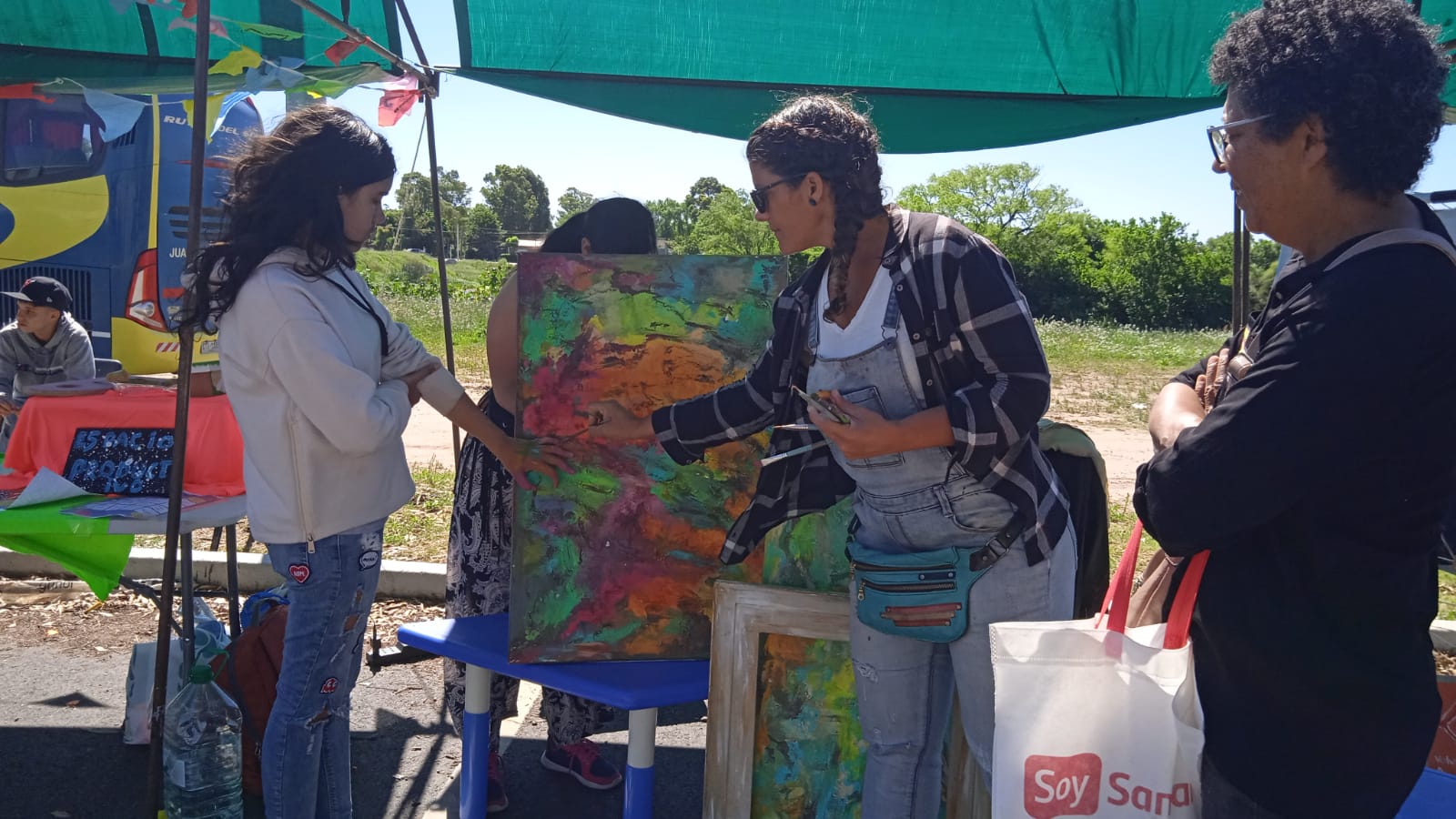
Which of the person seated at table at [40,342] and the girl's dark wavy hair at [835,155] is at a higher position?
the girl's dark wavy hair at [835,155]

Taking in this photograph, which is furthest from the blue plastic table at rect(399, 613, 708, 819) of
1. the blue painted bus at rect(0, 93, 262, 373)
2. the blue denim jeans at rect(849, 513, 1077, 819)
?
the blue painted bus at rect(0, 93, 262, 373)

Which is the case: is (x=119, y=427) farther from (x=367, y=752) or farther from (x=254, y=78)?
(x=367, y=752)

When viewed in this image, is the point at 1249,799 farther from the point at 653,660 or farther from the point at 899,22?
the point at 899,22

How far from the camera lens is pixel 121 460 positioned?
130 inches

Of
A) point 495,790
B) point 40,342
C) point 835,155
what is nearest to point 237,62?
point 835,155

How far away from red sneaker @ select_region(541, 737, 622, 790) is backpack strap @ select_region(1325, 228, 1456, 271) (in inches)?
105

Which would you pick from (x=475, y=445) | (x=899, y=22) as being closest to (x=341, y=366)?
(x=475, y=445)

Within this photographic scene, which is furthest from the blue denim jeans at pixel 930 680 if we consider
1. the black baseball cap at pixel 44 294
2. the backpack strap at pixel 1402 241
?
the black baseball cap at pixel 44 294

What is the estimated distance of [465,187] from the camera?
3088 inches

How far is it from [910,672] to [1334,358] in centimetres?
100

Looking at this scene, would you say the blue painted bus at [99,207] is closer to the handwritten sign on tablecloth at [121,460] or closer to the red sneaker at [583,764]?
the handwritten sign on tablecloth at [121,460]

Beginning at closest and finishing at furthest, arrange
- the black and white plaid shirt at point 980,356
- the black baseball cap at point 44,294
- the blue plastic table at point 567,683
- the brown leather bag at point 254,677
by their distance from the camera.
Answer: the black and white plaid shirt at point 980,356 → the blue plastic table at point 567,683 → the brown leather bag at point 254,677 → the black baseball cap at point 44,294

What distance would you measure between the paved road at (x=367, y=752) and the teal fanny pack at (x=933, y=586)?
1593mm

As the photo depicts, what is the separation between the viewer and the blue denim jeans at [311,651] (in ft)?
7.29
